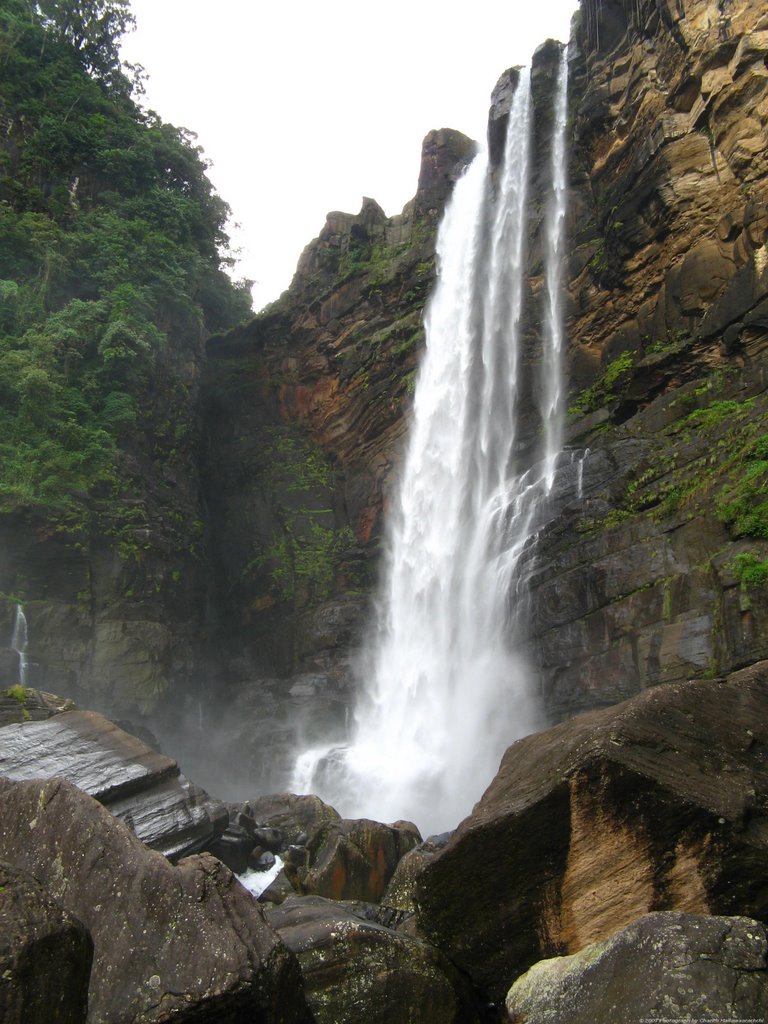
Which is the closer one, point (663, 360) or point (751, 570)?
point (751, 570)

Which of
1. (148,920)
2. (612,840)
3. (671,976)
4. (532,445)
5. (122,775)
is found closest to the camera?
(671,976)

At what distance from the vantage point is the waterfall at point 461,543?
60.7 feet

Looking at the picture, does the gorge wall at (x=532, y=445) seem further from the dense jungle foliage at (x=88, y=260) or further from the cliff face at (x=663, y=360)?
the dense jungle foliage at (x=88, y=260)

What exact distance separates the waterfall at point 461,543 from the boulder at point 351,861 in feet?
20.5

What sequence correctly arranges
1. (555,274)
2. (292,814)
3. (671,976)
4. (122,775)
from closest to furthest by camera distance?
(671,976) < (122,775) < (292,814) < (555,274)

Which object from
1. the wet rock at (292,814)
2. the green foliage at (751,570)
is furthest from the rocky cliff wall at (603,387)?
the wet rock at (292,814)

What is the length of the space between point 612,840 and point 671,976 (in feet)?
6.93

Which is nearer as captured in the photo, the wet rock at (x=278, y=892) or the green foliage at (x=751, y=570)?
the wet rock at (x=278, y=892)

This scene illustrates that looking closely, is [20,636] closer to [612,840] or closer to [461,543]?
[461,543]

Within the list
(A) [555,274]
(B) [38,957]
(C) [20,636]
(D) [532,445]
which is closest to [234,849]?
(B) [38,957]

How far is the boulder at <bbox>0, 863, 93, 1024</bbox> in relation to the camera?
Answer: 3.21 m

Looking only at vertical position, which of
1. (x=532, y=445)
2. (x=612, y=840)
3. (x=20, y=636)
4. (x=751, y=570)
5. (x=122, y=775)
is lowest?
(x=122, y=775)

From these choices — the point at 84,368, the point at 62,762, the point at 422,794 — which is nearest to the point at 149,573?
the point at 84,368

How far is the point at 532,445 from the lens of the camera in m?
23.7
